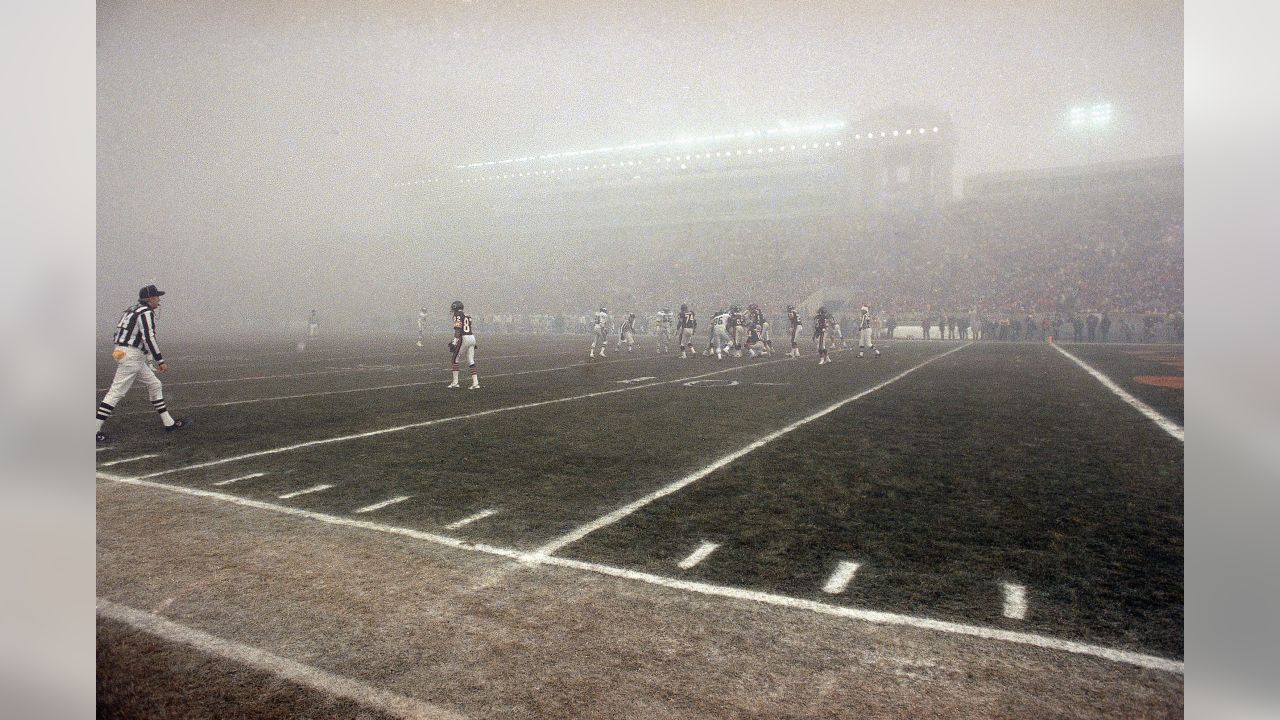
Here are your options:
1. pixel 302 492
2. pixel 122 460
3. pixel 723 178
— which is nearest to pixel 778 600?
pixel 302 492

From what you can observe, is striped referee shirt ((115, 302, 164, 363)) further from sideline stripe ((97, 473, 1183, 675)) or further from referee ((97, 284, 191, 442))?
sideline stripe ((97, 473, 1183, 675))

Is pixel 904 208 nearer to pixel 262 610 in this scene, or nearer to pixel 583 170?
pixel 583 170

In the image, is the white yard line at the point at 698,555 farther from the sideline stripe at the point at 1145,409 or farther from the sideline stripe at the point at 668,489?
the sideline stripe at the point at 1145,409

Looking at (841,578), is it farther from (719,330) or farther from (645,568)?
(719,330)

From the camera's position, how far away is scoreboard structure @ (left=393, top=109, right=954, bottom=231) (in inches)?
2598

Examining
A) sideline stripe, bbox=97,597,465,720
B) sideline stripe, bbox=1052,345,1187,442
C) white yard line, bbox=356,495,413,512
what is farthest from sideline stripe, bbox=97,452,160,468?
sideline stripe, bbox=1052,345,1187,442

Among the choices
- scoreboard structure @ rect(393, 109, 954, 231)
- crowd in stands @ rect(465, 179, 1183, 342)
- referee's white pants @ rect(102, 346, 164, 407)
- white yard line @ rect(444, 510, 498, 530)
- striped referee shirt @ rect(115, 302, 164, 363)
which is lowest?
white yard line @ rect(444, 510, 498, 530)

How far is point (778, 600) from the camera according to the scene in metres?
3.75

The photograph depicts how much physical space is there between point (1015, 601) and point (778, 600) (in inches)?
51.4

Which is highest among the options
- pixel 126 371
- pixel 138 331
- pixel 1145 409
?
pixel 138 331

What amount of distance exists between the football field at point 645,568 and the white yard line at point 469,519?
0.26 ft

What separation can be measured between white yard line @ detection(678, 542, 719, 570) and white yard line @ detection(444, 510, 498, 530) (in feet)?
6.05
